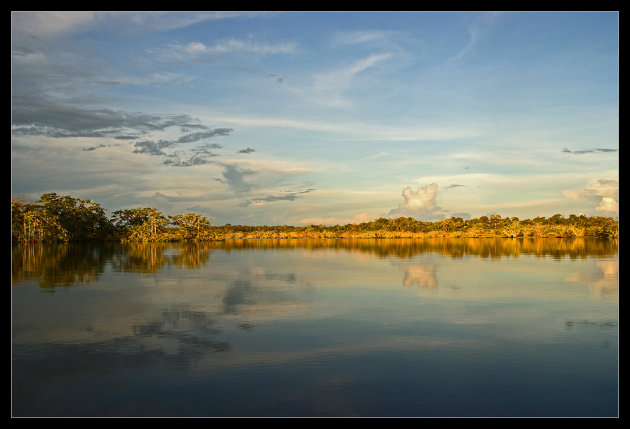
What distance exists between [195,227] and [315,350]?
73.3 m

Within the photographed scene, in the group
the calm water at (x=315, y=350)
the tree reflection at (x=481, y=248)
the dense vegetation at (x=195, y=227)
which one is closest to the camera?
the calm water at (x=315, y=350)

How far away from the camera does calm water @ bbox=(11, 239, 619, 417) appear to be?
6699 millimetres

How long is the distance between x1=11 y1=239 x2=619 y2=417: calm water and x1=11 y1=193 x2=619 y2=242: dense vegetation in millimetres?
46438

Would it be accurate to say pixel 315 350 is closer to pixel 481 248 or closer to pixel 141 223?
pixel 481 248

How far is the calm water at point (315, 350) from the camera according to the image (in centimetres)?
670

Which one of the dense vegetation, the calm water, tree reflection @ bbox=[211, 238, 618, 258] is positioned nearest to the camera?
Answer: the calm water

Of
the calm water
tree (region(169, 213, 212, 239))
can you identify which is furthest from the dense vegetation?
the calm water

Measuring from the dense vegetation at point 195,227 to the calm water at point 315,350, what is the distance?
46438mm

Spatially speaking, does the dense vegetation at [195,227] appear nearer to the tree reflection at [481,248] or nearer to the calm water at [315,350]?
the tree reflection at [481,248]

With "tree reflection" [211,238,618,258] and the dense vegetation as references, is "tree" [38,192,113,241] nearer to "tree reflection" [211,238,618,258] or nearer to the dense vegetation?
the dense vegetation

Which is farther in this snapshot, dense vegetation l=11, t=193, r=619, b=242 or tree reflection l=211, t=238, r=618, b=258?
dense vegetation l=11, t=193, r=619, b=242

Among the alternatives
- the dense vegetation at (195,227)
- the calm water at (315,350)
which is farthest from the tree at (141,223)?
the calm water at (315,350)
